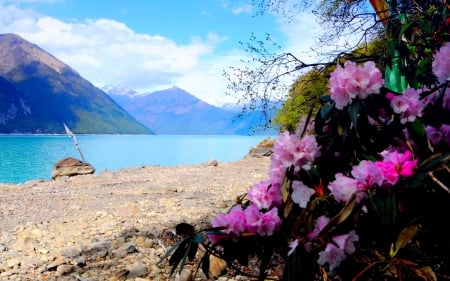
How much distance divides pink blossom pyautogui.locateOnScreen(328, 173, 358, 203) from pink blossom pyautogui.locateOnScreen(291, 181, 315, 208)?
5.3 inches

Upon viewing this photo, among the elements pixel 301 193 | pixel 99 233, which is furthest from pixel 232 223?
pixel 99 233

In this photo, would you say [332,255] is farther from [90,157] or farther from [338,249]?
[90,157]

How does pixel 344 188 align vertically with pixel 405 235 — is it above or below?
above

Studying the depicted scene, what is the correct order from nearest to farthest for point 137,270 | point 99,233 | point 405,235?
point 405,235
point 137,270
point 99,233

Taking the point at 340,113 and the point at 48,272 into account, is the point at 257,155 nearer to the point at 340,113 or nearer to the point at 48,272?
the point at 48,272

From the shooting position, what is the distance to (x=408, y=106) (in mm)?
1368

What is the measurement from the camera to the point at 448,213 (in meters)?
1.26

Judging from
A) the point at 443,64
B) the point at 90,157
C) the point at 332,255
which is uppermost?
the point at 443,64

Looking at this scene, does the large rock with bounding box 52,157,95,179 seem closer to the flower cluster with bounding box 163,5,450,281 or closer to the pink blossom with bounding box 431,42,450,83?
the flower cluster with bounding box 163,5,450,281

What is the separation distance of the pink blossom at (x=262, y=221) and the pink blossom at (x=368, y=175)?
33 cm

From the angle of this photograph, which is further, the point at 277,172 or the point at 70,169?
the point at 70,169

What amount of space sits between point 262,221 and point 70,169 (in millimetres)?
17184

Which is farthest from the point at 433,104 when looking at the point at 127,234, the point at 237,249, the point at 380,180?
the point at 127,234

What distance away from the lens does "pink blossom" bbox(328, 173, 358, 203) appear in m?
1.24
